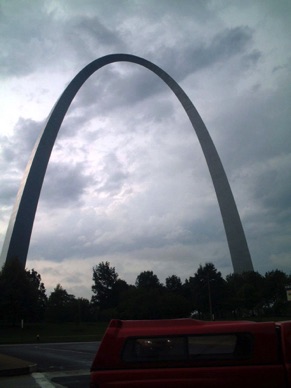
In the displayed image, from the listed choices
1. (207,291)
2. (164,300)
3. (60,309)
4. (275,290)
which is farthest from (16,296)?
(275,290)

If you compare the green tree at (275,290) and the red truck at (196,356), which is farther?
the green tree at (275,290)

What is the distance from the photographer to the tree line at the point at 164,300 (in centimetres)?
A: 6194

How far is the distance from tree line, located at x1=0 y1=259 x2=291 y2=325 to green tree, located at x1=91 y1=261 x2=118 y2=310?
68.1ft

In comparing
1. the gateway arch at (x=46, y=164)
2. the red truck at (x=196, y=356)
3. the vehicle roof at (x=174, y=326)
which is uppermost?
the gateway arch at (x=46, y=164)

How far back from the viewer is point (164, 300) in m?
67.6

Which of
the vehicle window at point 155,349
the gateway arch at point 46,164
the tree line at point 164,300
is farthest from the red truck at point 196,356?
the tree line at point 164,300

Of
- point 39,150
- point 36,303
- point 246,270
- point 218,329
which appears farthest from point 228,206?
point 218,329

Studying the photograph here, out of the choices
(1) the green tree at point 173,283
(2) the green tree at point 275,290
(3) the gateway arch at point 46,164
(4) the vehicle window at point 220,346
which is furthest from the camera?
(1) the green tree at point 173,283

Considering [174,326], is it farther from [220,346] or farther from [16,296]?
[16,296]

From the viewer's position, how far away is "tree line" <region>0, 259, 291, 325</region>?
61938 millimetres

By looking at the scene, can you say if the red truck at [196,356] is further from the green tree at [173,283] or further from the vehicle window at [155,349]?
the green tree at [173,283]

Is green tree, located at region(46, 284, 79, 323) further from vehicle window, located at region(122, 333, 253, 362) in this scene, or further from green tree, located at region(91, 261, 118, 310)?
vehicle window, located at region(122, 333, 253, 362)

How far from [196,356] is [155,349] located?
0.45m

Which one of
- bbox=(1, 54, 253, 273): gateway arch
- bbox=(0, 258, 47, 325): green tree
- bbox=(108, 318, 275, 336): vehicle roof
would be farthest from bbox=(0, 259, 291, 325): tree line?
bbox=(108, 318, 275, 336): vehicle roof
